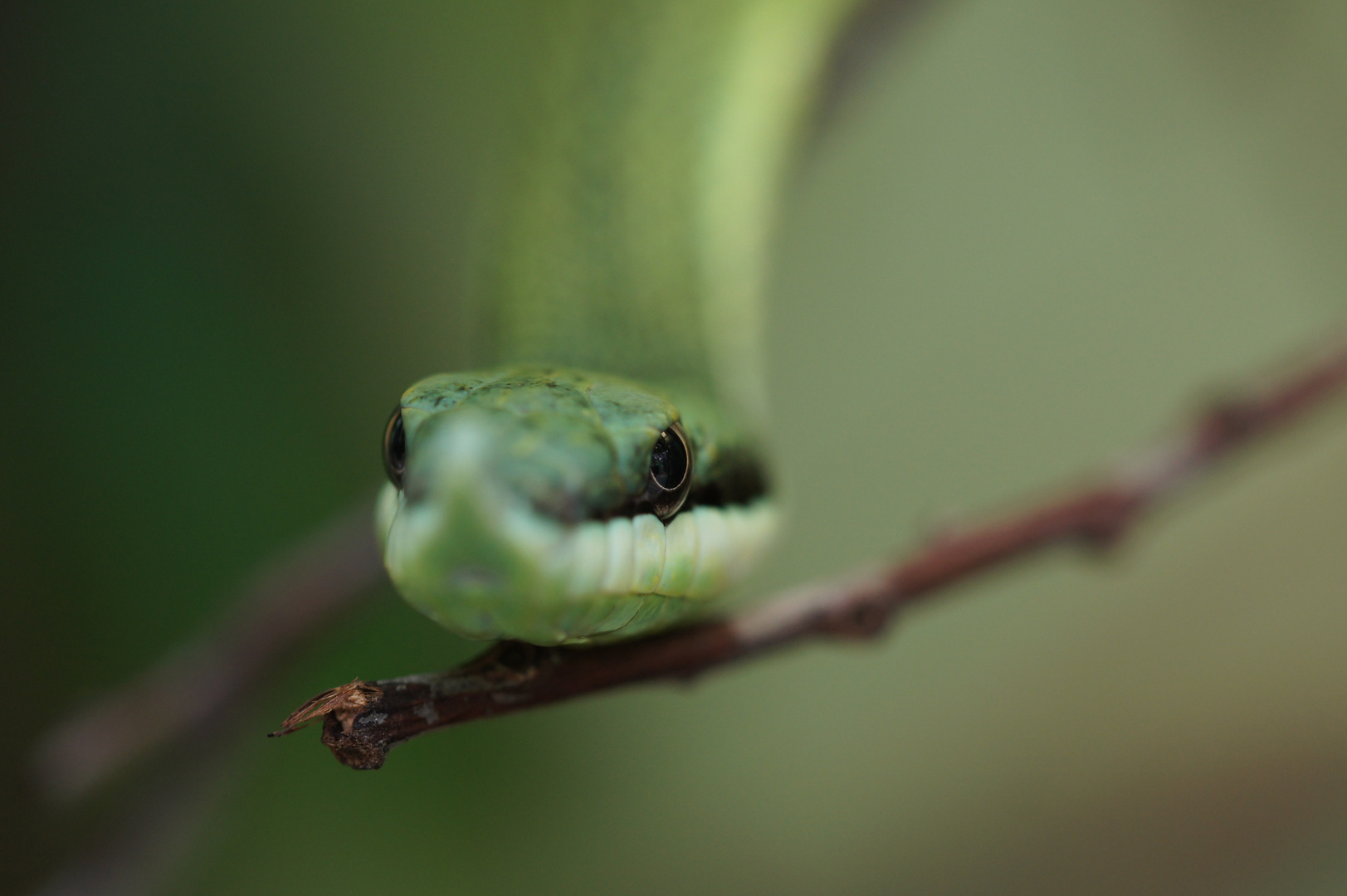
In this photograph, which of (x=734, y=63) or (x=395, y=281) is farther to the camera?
(x=395, y=281)

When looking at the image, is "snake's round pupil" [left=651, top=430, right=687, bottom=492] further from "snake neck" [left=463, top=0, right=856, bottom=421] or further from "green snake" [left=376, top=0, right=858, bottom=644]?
"snake neck" [left=463, top=0, right=856, bottom=421]

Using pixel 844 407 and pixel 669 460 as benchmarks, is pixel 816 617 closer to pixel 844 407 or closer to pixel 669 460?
pixel 669 460

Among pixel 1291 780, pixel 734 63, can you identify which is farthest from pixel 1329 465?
pixel 734 63

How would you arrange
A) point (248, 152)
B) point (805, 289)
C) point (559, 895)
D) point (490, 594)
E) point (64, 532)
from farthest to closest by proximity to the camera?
point (805, 289) → point (248, 152) → point (559, 895) → point (64, 532) → point (490, 594)

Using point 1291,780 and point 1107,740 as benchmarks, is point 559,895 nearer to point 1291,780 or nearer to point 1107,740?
point 1107,740

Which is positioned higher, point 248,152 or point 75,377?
point 248,152

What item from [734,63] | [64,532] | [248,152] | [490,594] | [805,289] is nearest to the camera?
[490,594]

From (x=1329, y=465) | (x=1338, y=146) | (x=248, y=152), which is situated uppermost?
(x=248, y=152)

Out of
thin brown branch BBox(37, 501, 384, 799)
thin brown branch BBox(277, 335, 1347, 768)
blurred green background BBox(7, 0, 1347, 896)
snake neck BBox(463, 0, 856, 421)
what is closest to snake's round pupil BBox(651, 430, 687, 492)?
thin brown branch BBox(277, 335, 1347, 768)
